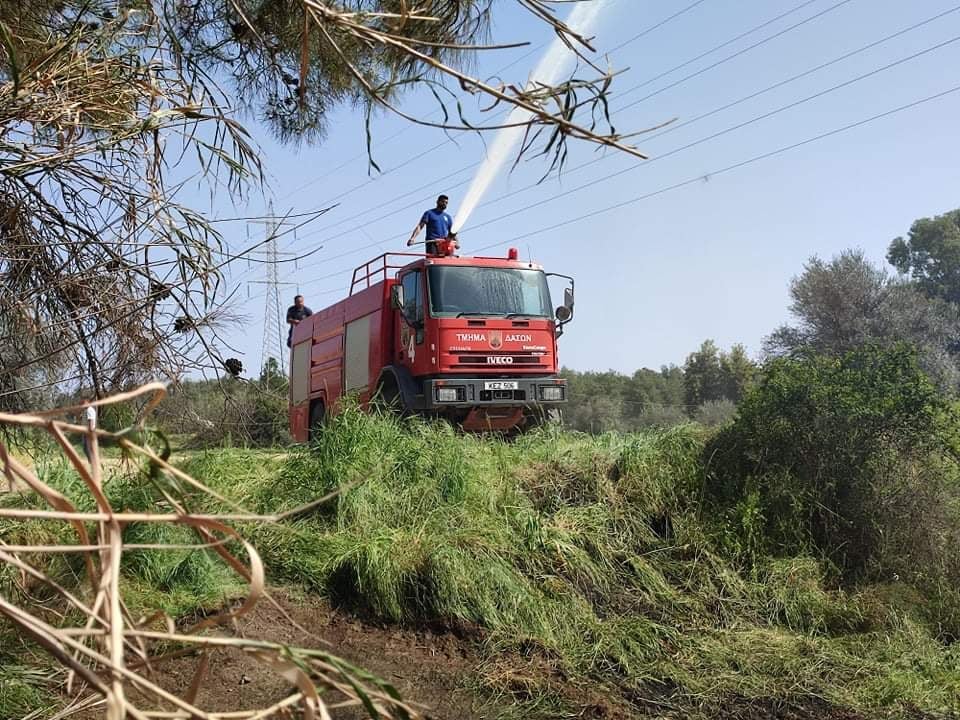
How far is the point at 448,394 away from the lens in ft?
38.1

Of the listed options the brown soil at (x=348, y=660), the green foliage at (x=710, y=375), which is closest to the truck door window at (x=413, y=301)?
the brown soil at (x=348, y=660)

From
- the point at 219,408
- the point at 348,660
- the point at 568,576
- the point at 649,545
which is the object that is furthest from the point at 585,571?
the point at 219,408

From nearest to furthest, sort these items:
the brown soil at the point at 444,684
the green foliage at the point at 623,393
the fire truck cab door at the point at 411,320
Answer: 1. the brown soil at the point at 444,684
2. the fire truck cab door at the point at 411,320
3. the green foliage at the point at 623,393

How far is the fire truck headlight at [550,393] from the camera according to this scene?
1238 cm

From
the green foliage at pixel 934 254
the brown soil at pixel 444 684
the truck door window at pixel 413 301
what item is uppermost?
the green foliage at pixel 934 254

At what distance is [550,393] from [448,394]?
1.55 m

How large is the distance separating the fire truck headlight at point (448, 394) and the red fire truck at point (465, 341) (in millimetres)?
12

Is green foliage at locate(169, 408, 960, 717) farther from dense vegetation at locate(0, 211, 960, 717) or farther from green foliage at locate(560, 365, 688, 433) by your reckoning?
green foliage at locate(560, 365, 688, 433)

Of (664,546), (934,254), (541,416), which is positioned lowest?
(664,546)

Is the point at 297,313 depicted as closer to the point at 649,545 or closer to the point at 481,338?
the point at 481,338

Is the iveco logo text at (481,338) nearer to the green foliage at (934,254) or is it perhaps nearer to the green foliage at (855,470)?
the green foliage at (855,470)

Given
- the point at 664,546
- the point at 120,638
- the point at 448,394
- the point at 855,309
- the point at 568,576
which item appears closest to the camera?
the point at 120,638

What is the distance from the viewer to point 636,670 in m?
5.64

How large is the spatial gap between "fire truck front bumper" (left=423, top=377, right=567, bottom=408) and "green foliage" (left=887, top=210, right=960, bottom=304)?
4019cm
